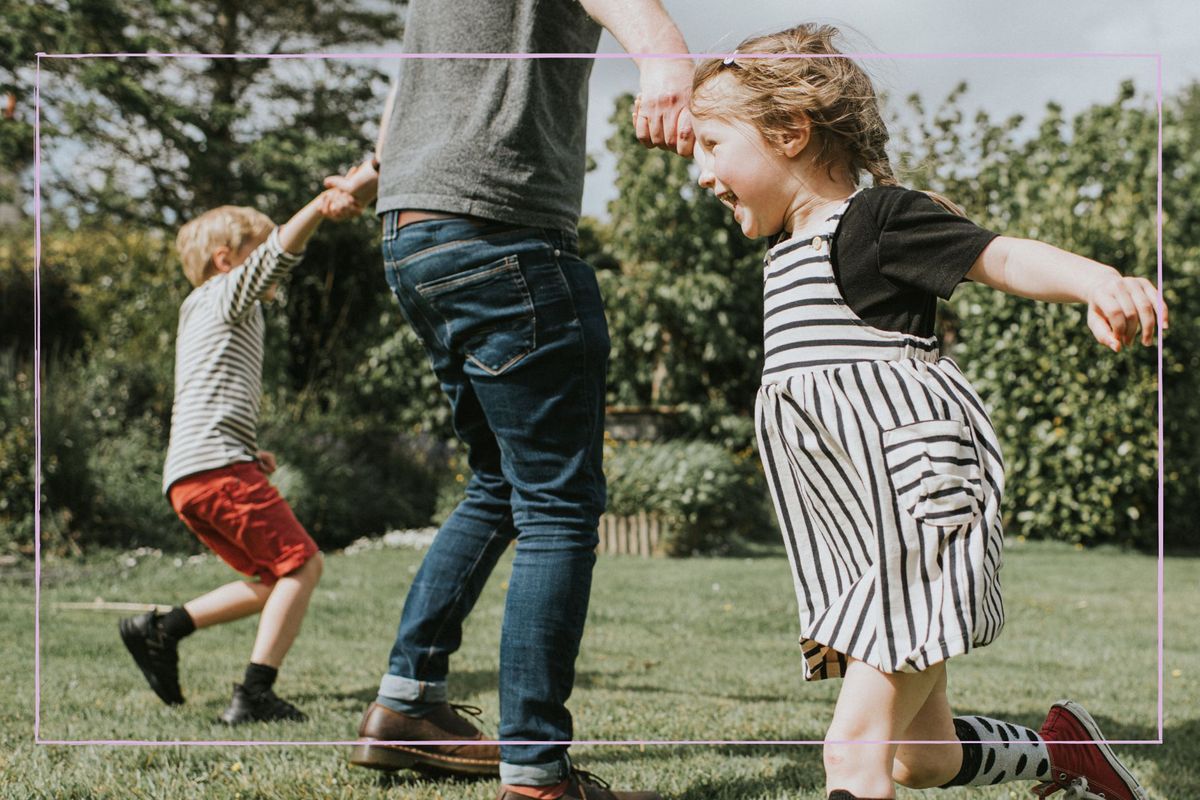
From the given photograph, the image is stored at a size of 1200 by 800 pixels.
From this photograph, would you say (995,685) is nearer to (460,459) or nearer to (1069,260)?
(1069,260)

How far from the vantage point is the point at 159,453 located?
7926mm

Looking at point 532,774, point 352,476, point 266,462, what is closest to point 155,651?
point 266,462

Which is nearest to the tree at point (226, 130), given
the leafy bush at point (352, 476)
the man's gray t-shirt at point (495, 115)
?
the leafy bush at point (352, 476)

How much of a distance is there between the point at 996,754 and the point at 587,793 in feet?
2.42

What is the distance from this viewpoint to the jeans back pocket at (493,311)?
6.66 ft

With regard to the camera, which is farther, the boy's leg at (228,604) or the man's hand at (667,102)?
the boy's leg at (228,604)

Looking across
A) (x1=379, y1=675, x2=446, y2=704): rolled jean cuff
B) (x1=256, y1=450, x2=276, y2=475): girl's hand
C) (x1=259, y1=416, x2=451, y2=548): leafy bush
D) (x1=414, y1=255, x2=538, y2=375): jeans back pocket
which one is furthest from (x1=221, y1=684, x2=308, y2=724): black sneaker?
(x1=259, y1=416, x2=451, y2=548): leafy bush

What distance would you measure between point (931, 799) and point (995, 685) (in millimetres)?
1526

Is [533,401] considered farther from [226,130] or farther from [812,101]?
[226,130]

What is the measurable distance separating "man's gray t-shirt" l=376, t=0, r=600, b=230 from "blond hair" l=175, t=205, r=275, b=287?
1477 mm

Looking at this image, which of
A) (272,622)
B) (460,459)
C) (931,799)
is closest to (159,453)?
(460,459)

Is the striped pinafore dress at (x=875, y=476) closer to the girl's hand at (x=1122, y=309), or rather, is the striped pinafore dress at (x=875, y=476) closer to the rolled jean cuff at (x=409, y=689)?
the girl's hand at (x=1122, y=309)

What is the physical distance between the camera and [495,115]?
2.05 metres

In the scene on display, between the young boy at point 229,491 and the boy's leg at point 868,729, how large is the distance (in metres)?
1.94
